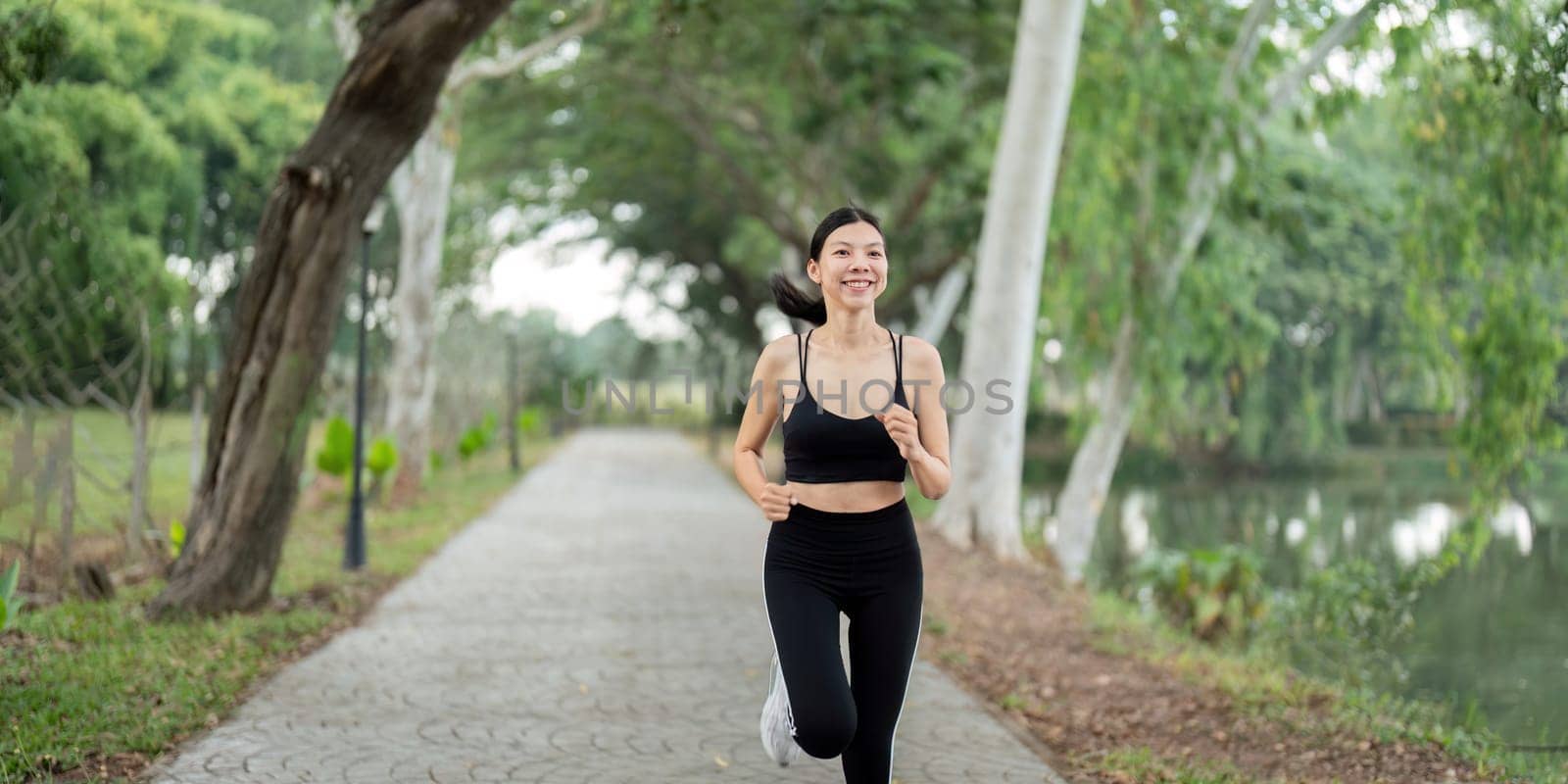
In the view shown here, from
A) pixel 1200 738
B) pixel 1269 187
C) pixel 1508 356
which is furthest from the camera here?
pixel 1269 187

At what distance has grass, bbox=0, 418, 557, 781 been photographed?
17.2 ft

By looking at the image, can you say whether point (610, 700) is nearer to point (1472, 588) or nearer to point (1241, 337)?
Result: point (1241, 337)

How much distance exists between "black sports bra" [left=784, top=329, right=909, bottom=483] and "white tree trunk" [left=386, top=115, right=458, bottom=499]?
14.3 metres

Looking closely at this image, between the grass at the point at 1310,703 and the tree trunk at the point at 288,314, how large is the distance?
18.5ft

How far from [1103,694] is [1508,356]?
5359mm

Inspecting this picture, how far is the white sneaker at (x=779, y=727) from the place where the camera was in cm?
371

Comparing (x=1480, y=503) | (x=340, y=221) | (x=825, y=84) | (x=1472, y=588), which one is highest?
(x=825, y=84)

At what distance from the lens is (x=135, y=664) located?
661cm

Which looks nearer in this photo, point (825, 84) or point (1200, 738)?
point (1200, 738)

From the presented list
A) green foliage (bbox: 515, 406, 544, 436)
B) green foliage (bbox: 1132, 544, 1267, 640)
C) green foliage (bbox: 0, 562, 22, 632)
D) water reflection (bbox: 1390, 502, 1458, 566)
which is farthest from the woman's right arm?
green foliage (bbox: 515, 406, 544, 436)

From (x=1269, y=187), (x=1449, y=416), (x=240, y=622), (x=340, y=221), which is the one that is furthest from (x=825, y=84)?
(x=240, y=622)

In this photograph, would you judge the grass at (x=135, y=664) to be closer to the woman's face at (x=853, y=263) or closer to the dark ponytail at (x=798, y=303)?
the dark ponytail at (x=798, y=303)

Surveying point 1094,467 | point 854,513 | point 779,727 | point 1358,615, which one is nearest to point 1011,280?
point 1094,467

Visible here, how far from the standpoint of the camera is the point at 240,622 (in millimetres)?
7828
